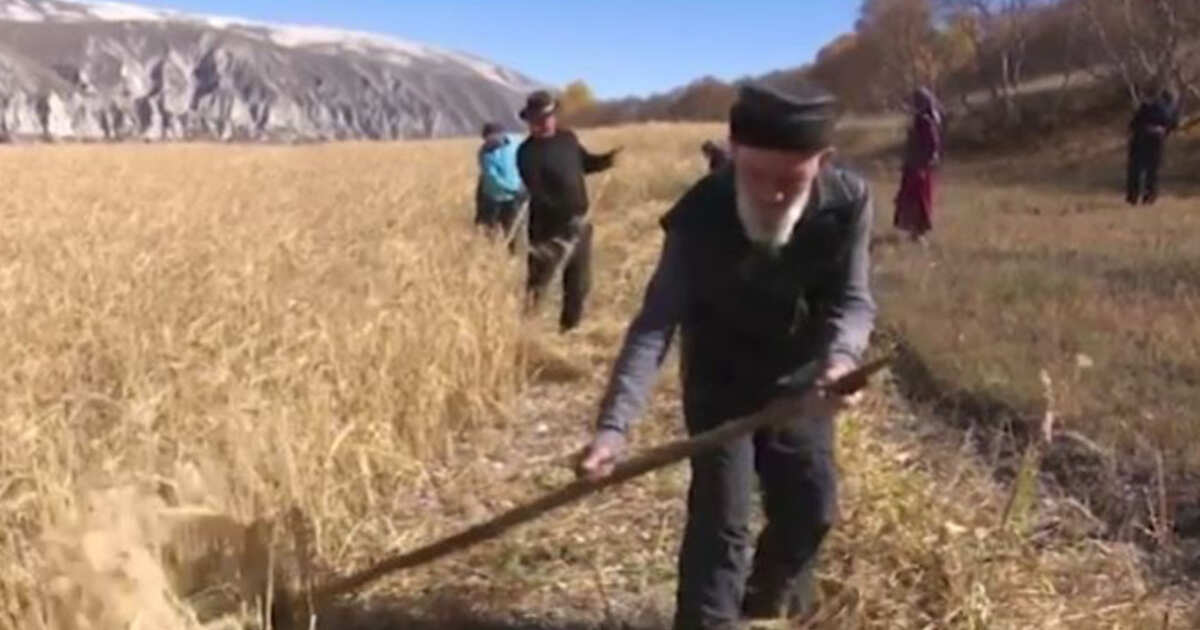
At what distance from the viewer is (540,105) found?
958 cm

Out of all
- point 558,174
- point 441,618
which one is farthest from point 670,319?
point 558,174

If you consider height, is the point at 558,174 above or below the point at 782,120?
below

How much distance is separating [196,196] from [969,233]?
841cm

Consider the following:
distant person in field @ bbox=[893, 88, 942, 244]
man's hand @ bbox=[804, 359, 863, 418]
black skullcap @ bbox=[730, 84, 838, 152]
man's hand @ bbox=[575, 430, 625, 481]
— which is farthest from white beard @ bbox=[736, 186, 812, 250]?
distant person in field @ bbox=[893, 88, 942, 244]

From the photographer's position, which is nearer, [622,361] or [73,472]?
[622,361]

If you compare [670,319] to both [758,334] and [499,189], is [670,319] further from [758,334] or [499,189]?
[499,189]

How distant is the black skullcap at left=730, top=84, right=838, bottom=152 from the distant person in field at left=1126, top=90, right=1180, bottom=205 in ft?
60.2

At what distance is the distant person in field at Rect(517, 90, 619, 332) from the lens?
9766 mm

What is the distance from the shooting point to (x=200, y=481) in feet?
14.4

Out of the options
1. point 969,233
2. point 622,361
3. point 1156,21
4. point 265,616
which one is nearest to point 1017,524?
point 622,361

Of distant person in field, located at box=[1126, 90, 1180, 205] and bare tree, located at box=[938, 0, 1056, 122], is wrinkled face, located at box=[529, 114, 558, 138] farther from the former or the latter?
bare tree, located at box=[938, 0, 1056, 122]

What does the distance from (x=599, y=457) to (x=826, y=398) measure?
49 centimetres

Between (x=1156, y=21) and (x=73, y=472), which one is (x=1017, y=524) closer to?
(x=73, y=472)

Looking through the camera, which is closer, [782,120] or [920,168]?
[782,120]
